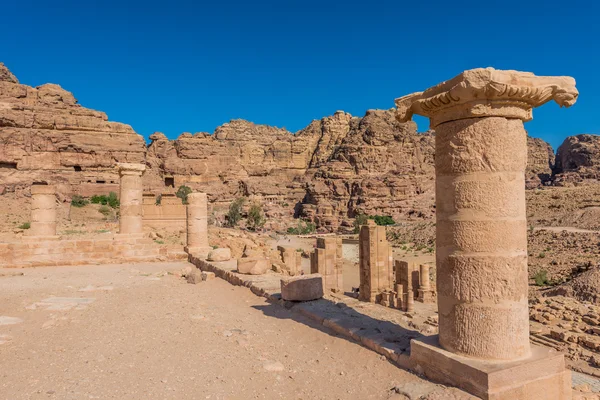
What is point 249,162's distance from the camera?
83125 mm

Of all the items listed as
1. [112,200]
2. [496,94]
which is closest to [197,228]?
[496,94]

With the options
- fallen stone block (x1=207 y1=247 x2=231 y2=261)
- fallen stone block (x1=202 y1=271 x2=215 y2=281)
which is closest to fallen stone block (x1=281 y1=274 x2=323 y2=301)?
fallen stone block (x1=202 y1=271 x2=215 y2=281)

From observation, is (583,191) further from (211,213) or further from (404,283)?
(211,213)

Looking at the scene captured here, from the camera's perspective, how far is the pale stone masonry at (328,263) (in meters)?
17.8

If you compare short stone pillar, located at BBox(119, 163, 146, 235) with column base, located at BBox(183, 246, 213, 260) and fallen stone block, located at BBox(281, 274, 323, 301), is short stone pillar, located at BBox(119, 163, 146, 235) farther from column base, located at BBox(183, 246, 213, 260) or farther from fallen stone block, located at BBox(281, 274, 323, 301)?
fallen stone block, located at BBox(281, 274, 323, 301)

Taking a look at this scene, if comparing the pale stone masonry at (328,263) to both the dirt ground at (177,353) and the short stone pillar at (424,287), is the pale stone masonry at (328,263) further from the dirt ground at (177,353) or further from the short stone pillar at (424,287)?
the dirt ground at (177,353)

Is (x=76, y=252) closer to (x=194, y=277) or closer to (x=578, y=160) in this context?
(x=194, y=277)

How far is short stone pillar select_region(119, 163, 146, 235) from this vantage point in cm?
1550

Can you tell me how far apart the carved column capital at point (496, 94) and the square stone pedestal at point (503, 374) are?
2.38m

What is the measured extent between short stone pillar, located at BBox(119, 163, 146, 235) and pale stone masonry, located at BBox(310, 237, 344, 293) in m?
7.56

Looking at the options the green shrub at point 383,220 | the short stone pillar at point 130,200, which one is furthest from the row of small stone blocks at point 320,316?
the green shrub at point 383,220

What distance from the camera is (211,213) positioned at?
5500 cm

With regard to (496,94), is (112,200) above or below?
above

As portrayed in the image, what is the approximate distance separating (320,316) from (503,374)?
3.06 m
